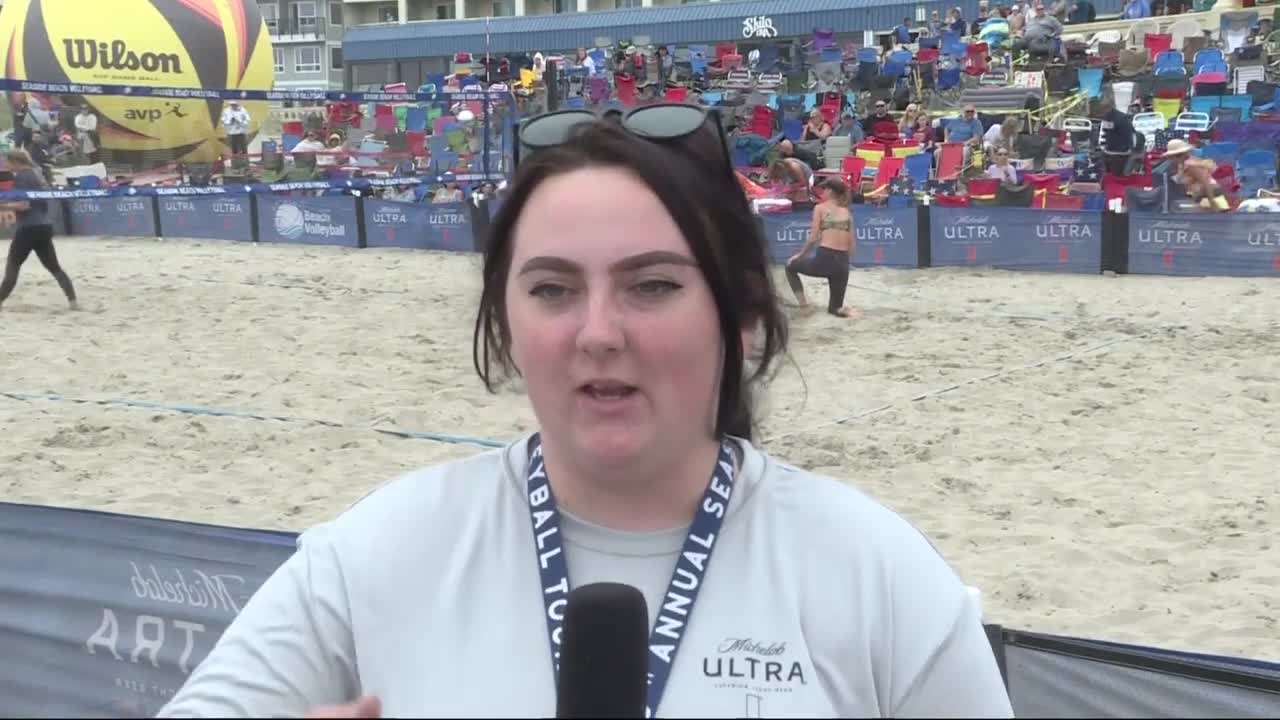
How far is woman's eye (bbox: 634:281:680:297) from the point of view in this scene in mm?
1213

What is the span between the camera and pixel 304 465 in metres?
6.38

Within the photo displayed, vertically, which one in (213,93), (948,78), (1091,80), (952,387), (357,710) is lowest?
(952,387)

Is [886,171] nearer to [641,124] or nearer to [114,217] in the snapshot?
[114,217]

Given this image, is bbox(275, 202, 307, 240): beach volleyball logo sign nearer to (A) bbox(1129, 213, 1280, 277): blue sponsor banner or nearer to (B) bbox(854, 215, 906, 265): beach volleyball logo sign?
(B) bbox(854, 215, 906, 265): beach volleyball logo sign

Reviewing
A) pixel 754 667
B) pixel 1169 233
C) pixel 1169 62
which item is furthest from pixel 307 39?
pixel 754 667

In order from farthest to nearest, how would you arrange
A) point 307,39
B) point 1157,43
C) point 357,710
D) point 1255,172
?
point 307,39 → point 1157,43 → point 1255,172 → point 357,710

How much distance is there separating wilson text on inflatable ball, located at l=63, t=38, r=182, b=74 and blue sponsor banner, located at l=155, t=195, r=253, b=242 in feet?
6.04

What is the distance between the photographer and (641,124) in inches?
51.5

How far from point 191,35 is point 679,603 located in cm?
1760

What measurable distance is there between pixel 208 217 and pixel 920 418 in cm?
1319

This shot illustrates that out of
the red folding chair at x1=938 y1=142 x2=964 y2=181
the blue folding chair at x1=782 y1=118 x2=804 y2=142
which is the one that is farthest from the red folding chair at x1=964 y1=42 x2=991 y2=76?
the red folding chair at x1=938 y1=142 x2=964 y2=181

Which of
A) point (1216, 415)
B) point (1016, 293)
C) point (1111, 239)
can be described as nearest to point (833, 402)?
point (1216, 415)

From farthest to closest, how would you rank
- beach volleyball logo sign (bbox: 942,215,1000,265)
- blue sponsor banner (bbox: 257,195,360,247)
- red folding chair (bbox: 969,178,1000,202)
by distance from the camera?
blue sponsor banner (bbox: 257,195,360,247)
red folding chair (bbox: 969,178,1000,202)
beach volleyball logo sign (bbox: 942,215,1000,265)

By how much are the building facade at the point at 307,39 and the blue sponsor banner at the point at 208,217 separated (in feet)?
177
